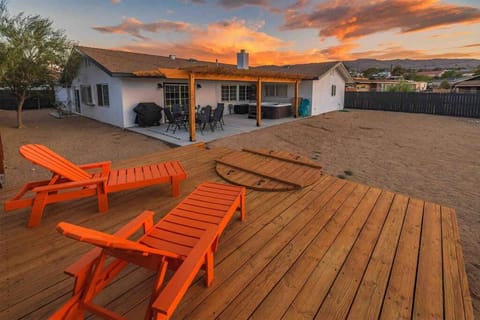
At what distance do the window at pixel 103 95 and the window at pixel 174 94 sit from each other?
252 centimetres

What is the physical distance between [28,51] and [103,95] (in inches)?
123

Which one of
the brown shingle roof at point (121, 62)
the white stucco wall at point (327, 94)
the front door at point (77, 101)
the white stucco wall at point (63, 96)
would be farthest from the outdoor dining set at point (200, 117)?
the white stucco wall at point (63, 96)

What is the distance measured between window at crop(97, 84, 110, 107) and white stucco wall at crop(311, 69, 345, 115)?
10.9 meters

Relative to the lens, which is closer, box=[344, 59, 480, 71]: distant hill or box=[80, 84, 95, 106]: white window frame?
box=[80, 84, 95, 106]: white window frame

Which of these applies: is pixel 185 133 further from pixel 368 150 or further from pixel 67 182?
pixel 67 182

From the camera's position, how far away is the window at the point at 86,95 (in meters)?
13.0

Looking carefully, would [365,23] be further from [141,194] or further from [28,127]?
[28,127]

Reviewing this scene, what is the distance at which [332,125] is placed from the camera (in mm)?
12023

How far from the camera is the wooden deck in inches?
63.3

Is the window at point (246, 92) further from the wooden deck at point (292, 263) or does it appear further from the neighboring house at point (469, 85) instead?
the neighboring house at point (469, 85)

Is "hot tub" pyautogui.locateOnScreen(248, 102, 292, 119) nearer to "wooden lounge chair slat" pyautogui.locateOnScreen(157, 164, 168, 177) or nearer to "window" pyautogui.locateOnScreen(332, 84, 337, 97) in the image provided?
"window" pyautogui.locateOnScreen(332, 84, 337, 97)

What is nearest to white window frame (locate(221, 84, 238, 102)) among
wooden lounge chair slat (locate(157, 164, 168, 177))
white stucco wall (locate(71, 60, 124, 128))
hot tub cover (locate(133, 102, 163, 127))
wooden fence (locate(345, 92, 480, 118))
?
hot tub cover (locate(133, 102, 163, 127))

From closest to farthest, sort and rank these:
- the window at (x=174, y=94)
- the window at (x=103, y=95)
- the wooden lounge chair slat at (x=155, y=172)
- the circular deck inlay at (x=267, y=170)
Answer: the wooden lounge chair slat at (x=155, y=172), the circular deck inlay at (x=267, y=170), the window at (x=103, y=95), the window at (x=174, y=94)

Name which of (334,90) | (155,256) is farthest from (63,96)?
(155,256)
